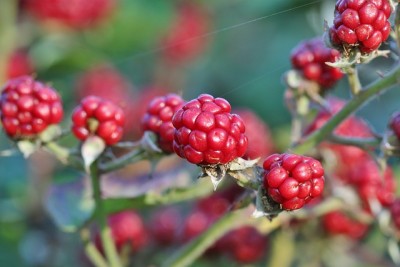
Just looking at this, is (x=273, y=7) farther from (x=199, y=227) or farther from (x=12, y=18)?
(x=199, y=227)

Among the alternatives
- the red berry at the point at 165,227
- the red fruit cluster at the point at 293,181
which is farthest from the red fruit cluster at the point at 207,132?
the red berry at the point at 165,227

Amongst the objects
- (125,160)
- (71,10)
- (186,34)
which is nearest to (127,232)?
(125,160)

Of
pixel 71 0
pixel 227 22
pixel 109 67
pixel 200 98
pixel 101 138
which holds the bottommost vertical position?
pixel 227 22

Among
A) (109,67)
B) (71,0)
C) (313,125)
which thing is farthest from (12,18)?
(313,125)

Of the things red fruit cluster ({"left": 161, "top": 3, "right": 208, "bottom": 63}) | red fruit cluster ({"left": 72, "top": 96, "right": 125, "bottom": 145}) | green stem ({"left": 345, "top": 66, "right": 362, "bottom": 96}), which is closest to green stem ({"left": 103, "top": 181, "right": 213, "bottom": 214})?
red fruit cluster ({"left": 72, "top": 96, "right": 125, "bottom": 145})

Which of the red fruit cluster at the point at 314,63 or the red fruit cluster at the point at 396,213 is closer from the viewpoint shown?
the red fruit cluster at the point at 314,63

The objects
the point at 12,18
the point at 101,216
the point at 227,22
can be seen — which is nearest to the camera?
the point at 101,216

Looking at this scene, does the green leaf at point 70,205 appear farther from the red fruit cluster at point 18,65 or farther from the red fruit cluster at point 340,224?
the red fruit cluster at point 18,65
